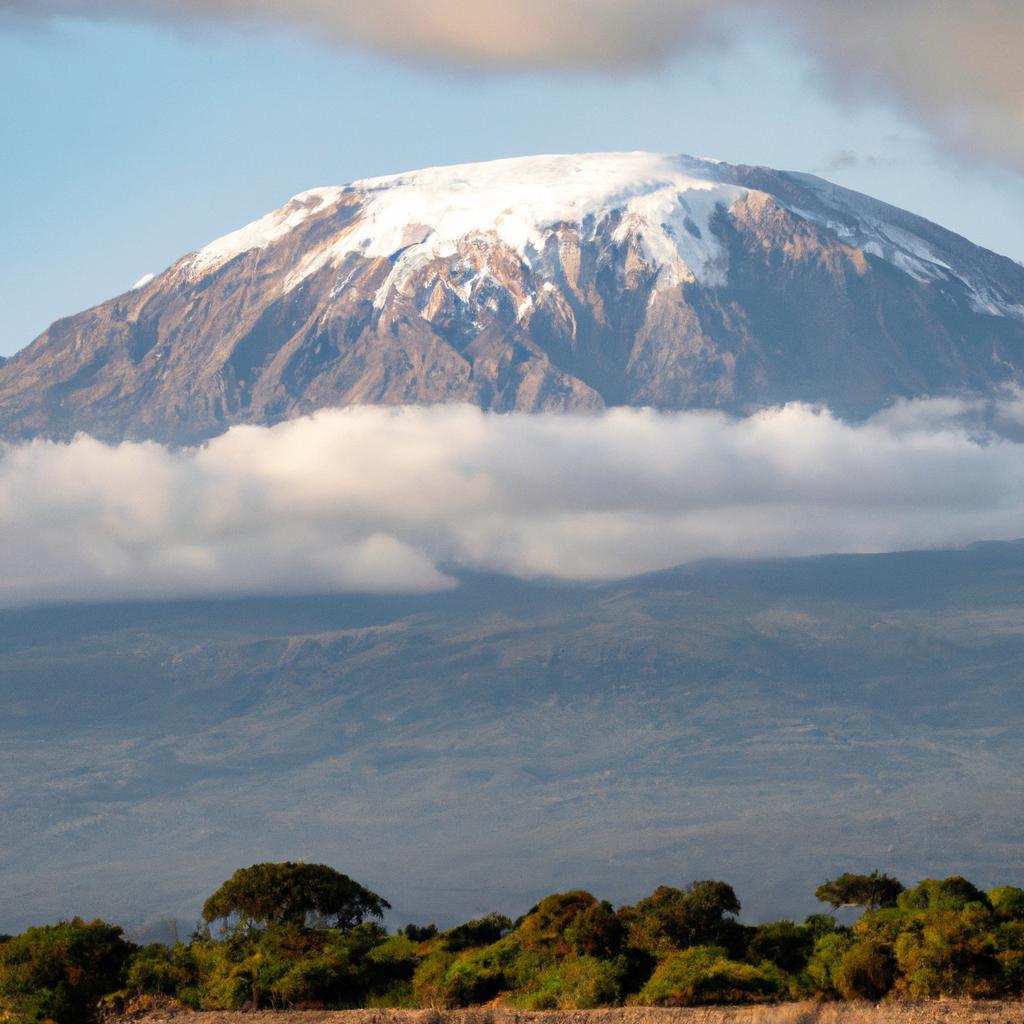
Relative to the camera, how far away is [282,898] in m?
66.7

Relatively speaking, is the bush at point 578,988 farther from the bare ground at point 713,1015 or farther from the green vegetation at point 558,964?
the bare ground at point 713,1015

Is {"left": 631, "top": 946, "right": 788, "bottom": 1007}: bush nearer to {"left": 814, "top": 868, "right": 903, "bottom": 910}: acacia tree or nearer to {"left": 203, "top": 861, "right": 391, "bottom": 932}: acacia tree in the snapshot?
{"left": 203, "top": 861, "right": 391, "bottom": 932}: acacia tree

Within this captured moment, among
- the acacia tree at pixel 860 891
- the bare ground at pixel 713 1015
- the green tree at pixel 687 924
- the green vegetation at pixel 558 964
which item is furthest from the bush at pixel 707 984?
the acacia tree at pixel 860 891

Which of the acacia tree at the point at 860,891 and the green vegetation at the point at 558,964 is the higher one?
the green vegetation at the point at 558,964

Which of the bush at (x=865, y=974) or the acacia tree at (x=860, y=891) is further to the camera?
the acacia tree at (x=860, y=891)

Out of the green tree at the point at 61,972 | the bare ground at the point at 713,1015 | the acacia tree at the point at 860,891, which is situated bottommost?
the acacia tree at the point at 860,891

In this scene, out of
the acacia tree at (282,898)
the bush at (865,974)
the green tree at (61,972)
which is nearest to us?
the bush at (865,974)

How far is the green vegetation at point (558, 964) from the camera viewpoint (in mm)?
47844

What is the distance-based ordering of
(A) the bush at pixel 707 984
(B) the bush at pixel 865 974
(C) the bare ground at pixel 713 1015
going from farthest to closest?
(B) the bush at pixel 865 974, (A) the bush at pixel 707 984, (C) the bare ground at pixel 713 1015

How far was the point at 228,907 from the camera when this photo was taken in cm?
6662

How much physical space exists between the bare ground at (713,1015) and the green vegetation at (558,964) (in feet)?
6.15

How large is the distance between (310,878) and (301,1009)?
18272 mm

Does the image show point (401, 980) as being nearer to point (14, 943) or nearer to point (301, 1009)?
point (301, 1009)

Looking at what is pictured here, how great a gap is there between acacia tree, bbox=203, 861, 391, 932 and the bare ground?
17859 millimetres
